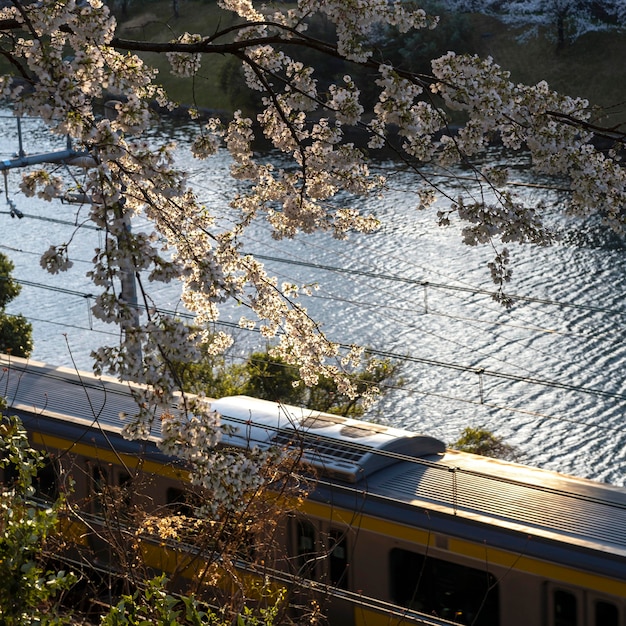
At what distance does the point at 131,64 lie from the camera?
5.84 m

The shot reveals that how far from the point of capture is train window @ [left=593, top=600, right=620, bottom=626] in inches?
286

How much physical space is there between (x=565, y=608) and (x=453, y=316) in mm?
10267

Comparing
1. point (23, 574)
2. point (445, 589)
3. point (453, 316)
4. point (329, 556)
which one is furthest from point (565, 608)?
point (453, 316)

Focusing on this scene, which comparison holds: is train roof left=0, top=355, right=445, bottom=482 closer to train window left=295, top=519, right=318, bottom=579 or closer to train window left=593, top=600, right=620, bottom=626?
train window left=295, top=519, right=318, bottom=579

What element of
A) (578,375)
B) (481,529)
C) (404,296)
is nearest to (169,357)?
(481,529)

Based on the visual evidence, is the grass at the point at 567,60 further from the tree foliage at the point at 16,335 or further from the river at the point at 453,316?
the tree foliage at the point at 16,335

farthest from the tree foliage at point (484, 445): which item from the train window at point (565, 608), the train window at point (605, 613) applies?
the train window at point (605, 613)

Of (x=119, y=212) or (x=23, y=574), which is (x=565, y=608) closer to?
(x=23, y=574)

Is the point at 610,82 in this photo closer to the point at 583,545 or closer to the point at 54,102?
the point at 583,545

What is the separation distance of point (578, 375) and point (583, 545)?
10.4 m

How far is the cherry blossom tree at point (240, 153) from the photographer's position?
4602 mm

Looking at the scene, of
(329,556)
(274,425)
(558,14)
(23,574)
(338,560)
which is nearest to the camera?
(23,574)

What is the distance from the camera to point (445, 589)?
8.03 m

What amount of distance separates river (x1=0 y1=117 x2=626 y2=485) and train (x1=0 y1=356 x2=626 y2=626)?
199 inches
